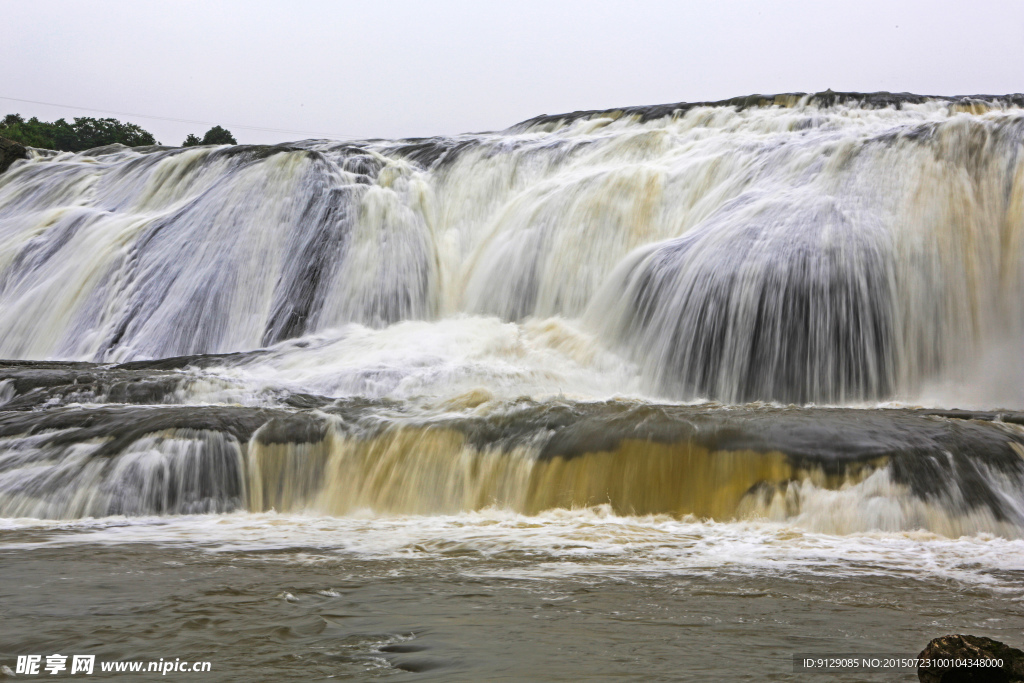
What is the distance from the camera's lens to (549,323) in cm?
1299

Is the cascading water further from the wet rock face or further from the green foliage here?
the green foliage

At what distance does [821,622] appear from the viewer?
13.5 ft

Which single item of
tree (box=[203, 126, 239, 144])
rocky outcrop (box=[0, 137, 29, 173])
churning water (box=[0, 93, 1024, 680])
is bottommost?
churning water (box=[0, 93, 1024, 680])

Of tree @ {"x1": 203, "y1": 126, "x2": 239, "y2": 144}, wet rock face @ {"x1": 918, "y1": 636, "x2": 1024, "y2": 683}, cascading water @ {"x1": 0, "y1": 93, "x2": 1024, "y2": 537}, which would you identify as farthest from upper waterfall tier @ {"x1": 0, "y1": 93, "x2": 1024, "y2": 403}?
tree @ {"x1": 203, "y1": 126, "x2": 239, "y2": 144}

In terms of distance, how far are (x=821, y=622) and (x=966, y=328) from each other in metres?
6.85

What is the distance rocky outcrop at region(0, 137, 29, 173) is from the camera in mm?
22906

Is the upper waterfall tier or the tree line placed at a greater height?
the tree line

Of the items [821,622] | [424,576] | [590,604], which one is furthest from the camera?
[424,576]

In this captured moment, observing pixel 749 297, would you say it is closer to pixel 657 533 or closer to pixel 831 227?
pixel 831 227

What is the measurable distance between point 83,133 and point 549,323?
38034 mm

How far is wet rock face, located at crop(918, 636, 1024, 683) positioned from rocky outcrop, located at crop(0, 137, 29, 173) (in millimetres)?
24627

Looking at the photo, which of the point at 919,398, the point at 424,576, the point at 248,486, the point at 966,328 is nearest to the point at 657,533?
the point at 424,576

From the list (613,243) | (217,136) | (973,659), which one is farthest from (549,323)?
(217,136)

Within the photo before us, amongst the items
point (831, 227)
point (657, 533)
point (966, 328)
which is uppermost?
point (831, 227)
